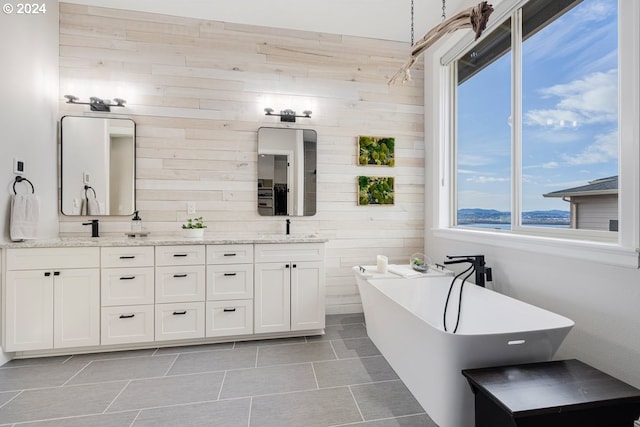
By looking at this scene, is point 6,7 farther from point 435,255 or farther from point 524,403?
point 435,255

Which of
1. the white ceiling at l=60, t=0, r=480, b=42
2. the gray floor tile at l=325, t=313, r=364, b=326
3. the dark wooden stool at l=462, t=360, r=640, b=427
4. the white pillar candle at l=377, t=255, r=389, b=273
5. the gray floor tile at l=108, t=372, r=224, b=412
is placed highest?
the white ceiling at l=60, t=0, r=480, b=42

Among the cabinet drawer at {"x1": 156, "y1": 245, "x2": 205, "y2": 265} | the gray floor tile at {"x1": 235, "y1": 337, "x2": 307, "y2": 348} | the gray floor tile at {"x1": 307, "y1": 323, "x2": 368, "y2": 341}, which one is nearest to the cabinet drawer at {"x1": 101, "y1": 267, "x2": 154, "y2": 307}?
the cabinet drawer at {"x1": 156, "y1": 245, "x2": 205, "y2": 265}

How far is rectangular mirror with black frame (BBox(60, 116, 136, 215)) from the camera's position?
2.90m

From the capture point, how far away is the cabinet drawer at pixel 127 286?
2.50 metres

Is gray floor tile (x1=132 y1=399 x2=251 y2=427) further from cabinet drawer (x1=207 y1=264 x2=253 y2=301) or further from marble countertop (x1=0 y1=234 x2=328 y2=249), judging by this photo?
marble countertop (x1=0 y1=234 x2=328 y2=249)

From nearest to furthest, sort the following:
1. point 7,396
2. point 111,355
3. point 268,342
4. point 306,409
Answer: point 306,409
point 7,396
point 111,355
point 268,342

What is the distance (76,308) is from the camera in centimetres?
246

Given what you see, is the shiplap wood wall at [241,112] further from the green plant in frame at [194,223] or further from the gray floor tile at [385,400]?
the gray floor tile at [385,400]

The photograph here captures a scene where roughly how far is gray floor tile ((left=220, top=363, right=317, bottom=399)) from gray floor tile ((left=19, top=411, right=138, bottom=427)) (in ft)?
1.68

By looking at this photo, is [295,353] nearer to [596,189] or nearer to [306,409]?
[306,409]

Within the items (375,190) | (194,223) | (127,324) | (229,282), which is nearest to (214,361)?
(229,282)

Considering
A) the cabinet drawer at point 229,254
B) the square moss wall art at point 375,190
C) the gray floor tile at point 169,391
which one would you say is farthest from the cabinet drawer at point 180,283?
the square moss wall art at point 375,190

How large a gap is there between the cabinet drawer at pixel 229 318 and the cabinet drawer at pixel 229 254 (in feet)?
1.17

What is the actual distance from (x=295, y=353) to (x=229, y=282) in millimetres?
823
